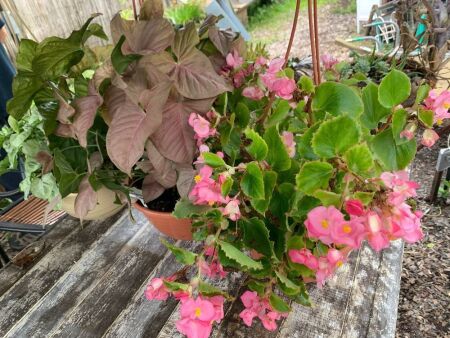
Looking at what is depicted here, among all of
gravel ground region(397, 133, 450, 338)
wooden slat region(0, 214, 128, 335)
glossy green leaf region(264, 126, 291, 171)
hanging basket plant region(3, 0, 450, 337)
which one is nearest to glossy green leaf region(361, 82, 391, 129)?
hanging basket plant region(3, 0, 450, 337)

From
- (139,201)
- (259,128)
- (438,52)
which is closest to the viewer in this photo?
(259,128)

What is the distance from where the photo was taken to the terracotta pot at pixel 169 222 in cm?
72

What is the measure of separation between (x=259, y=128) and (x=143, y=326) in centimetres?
39

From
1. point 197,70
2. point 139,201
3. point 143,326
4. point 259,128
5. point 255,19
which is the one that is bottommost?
point 255,19

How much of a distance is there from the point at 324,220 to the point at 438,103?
0.23 meters

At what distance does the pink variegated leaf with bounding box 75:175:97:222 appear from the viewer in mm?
677

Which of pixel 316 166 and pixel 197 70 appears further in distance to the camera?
pixel 197 70

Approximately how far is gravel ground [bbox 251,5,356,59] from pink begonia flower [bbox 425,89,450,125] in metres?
4.00

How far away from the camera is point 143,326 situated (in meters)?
0.68

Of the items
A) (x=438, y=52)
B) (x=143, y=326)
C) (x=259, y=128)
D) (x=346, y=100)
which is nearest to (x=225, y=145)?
(x=259, y=128)

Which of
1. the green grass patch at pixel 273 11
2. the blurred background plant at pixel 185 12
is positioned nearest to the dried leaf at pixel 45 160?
the blurred background plant at pixel 185 12

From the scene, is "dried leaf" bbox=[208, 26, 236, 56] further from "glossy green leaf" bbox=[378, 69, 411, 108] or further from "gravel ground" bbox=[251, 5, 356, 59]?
"gravel ground" bbox=[251, 5, 356, 59]

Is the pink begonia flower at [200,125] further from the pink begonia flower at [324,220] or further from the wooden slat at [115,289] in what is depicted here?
the wooden slat at [115,289]

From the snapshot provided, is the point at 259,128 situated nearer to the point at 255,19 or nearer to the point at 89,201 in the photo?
the point at 89,201
